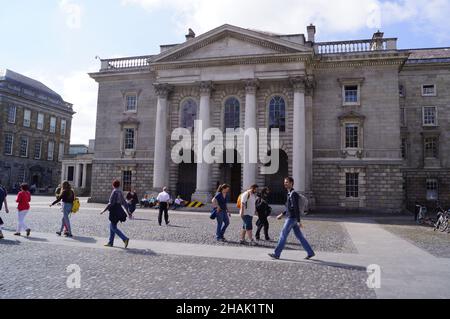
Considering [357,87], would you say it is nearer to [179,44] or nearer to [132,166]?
[179,44]

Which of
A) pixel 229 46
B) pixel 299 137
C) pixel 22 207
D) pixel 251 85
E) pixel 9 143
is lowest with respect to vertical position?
pixel 22 207

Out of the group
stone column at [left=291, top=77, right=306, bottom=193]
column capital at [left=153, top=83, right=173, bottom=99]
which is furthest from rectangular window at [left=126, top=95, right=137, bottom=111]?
stone column at [left=291, top=77, right=306, bottom=193]

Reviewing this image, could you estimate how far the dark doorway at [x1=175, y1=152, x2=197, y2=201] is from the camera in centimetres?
3200

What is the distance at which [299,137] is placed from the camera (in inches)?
1082

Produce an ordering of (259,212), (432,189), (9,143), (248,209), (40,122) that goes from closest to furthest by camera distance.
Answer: (248,209)
(259,212)
(432,189)
(9,143)
(40,122)

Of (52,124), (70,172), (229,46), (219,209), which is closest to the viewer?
(219,209)

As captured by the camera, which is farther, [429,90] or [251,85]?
[429,90]

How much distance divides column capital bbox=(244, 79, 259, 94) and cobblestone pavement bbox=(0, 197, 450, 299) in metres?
18.1

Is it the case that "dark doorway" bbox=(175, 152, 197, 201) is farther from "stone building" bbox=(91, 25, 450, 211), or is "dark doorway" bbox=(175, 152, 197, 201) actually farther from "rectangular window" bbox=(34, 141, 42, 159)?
"rectangular window" bbox=(34, 141, 42, 159)

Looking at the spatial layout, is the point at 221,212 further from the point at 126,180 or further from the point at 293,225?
the point at 126,180

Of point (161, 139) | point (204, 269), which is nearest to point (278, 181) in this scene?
point (161, 139)

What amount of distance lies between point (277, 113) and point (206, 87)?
6071 millimetres
